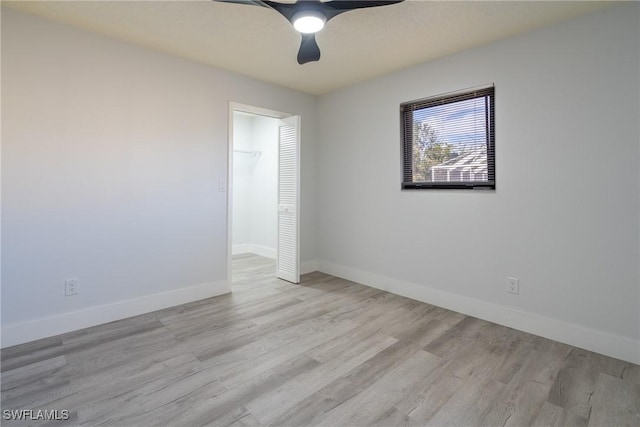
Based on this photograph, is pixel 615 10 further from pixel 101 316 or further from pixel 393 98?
pixel 101 316

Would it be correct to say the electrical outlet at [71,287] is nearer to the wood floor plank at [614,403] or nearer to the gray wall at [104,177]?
the gray wall at [104,177]

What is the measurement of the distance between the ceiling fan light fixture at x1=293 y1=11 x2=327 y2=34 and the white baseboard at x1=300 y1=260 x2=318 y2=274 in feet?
9.66

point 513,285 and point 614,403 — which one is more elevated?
point 513,285

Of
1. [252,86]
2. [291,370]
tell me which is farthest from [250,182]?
[291,370]

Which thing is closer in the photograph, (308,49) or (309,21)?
(309,21)

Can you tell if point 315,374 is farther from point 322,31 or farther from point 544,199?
point 322,31

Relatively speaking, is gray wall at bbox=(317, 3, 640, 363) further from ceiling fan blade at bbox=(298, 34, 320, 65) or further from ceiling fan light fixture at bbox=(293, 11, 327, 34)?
ceiling fan light fixture at bbox=(293, 11, 327, 34)

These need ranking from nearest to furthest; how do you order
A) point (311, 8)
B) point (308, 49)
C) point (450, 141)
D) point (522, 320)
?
point (311, 8) → point (308, 49) → point (522, 320) → point (450, 141)

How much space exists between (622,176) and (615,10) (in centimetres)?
115

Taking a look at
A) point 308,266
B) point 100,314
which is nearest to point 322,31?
point 308,266

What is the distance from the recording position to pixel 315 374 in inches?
77.0

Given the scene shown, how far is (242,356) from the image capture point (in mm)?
2158

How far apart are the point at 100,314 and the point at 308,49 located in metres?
2.73

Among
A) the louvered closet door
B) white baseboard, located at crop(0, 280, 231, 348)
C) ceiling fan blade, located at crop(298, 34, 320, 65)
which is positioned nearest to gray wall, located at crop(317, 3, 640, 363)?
the louvered closet door
